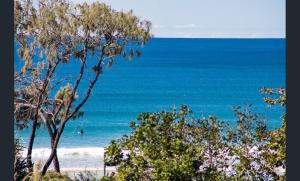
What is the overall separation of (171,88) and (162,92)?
2593 mm

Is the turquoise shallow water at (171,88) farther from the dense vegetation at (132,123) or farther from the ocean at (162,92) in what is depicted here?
the dense vegetation at (132,123)

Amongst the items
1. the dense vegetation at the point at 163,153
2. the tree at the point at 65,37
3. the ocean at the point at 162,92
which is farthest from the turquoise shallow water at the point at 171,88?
the dense vegetation at the point at 163,153

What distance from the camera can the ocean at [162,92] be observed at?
2123 centimetres

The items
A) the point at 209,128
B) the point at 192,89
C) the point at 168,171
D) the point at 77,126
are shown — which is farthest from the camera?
the point at 192,89

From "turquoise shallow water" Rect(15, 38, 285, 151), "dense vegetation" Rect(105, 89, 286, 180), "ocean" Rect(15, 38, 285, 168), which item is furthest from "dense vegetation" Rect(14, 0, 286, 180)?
"turquoise shallow water" Rect(15, 38, 285, 151)

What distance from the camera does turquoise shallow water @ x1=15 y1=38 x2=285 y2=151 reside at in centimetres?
2391

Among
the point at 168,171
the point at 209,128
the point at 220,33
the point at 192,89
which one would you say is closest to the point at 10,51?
the point at 168,171

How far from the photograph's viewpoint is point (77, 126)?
80.0 ft

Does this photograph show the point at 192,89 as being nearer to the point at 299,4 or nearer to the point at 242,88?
the point at 242,88

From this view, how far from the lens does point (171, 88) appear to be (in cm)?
3772

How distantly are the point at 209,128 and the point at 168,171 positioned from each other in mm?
2984

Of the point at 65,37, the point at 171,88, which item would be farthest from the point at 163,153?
the point at 171,88

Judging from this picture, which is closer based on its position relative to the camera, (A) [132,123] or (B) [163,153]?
(B) [163,153]

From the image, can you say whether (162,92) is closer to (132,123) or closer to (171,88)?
(171,88)
